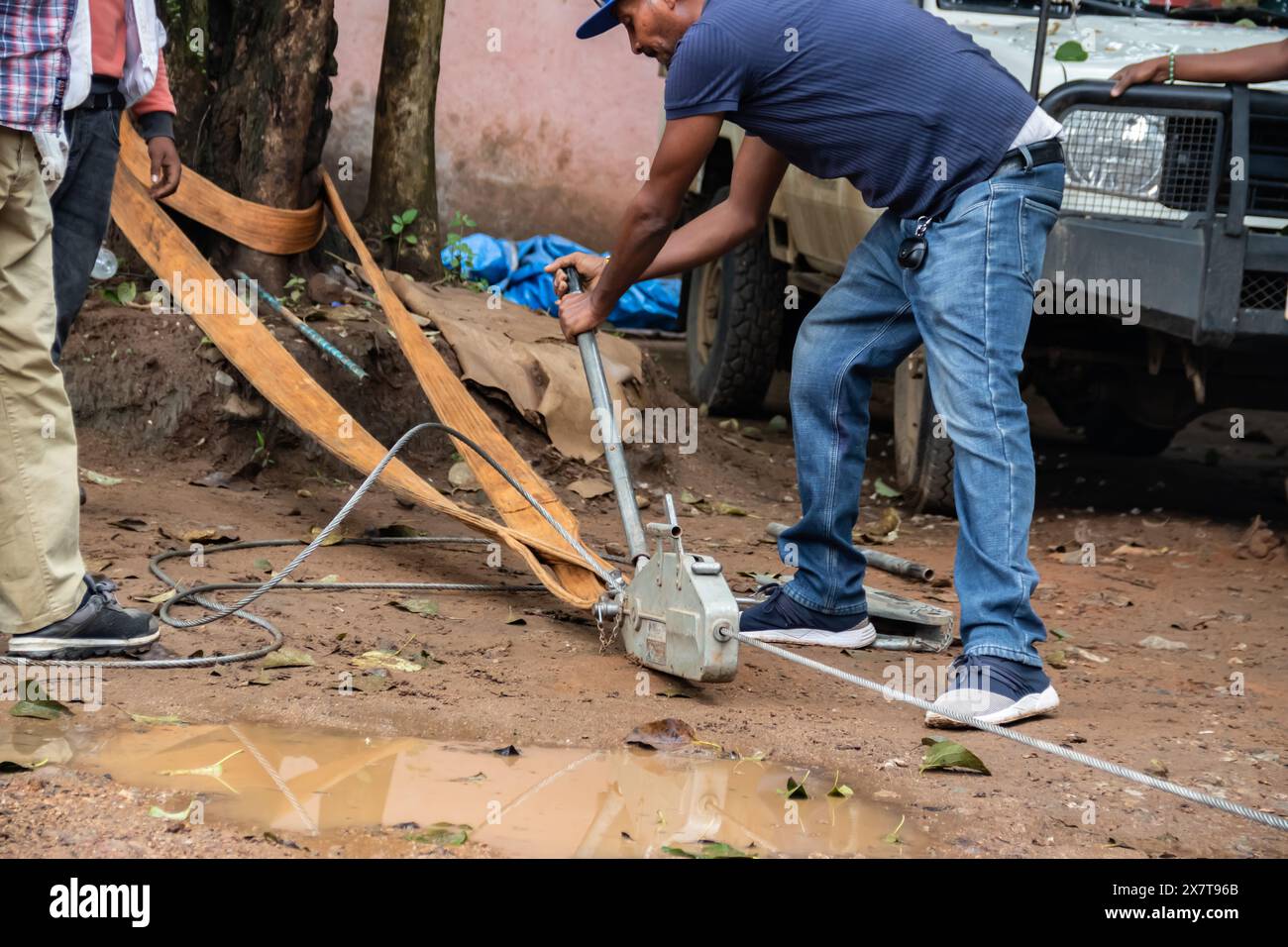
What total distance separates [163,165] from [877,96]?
2101mm

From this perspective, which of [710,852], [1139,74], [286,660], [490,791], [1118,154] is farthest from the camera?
[1118,154]

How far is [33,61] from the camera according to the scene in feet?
9.73

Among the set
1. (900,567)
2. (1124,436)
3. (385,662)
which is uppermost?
(385,662)

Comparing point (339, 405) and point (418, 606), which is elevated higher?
point (339, 405)

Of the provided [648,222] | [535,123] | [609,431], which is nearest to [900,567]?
[609,431]

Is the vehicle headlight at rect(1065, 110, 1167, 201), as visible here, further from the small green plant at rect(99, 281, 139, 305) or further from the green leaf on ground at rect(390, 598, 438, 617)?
the small green plant at rect(99, 281, 139, 305)

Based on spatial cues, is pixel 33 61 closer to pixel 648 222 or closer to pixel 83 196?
pixel 83 196

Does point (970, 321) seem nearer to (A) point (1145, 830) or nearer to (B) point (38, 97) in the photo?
(A) point (1145, 830)

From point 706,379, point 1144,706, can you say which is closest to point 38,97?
point 1144,706

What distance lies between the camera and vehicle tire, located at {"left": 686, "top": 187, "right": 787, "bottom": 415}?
7039mm

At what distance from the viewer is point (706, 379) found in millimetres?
7410

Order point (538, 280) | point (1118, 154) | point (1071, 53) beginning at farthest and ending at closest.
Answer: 1. point (538, 280)
2. point (1071, 53)
3. point (1118, 154)

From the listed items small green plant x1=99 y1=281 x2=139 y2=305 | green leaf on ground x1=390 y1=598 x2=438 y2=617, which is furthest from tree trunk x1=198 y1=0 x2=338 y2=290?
green leaf on ground x1=390 y1=598 x2=438 y2=617

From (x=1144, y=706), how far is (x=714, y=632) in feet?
3.67
